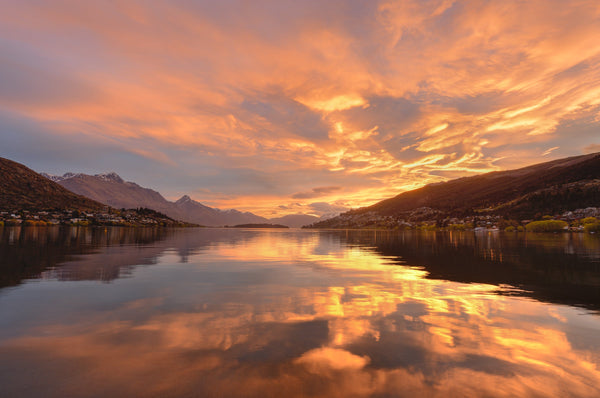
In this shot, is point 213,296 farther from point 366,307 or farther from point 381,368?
point 381,368

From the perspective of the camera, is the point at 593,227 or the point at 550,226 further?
the point at 550,226

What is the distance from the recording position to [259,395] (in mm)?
5645

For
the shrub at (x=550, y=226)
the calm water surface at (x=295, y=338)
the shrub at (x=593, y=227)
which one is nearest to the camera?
the calm water surface at (x=295, y=338)

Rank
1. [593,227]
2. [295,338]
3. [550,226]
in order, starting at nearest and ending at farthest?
[295,338] → [593,227] → [550,226]

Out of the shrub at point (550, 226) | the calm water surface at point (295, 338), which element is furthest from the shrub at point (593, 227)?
the calm water surface at point (295, 338)

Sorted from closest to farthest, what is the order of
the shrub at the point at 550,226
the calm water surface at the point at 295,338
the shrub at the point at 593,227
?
the calm water surface at the point at 295,338 → the shrub at the point at 593,227 → the shrub at the point at 550,226

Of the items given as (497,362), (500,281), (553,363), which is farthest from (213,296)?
(500,281)

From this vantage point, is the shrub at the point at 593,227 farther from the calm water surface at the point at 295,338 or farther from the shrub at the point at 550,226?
the calm water surface at the point at 295,338

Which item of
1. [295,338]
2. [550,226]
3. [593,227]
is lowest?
[550,226]

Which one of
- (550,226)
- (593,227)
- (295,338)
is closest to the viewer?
(295,338)

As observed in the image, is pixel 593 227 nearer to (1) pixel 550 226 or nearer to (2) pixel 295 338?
(1) pixel 550 226

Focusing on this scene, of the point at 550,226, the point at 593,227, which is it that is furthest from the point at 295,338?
the point at 550,226

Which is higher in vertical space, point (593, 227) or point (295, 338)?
point (295, 338)

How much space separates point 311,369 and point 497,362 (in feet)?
16.9
